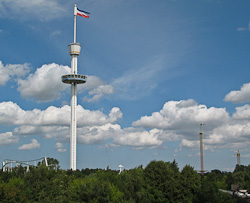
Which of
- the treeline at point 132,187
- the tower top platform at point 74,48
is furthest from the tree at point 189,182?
the tower top platform at point 74,48

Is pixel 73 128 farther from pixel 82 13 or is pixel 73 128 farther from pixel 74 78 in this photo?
pixel 82 13

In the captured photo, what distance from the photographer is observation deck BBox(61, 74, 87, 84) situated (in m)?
136

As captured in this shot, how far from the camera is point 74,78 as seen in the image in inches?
5344

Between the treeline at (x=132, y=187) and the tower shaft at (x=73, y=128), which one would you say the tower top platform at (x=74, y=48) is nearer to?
the tower shaft at (x=73, y=128)

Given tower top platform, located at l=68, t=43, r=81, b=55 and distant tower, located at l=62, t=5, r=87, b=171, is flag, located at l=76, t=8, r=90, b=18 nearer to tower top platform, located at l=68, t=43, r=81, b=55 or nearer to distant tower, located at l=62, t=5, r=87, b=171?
distant tower, located at l=62, t=5, r=87, b=171

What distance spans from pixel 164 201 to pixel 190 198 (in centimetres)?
668

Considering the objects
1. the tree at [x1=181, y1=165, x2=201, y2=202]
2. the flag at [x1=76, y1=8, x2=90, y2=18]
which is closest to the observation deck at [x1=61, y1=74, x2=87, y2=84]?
the flag at [x1=76, y1=8, x2=90, y2=18]

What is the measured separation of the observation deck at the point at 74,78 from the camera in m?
136

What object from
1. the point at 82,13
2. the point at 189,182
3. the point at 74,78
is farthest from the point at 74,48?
the point at 189,182

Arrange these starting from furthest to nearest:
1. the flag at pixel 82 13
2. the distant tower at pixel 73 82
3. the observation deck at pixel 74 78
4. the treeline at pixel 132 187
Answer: the observation deck at pixel 74 78 → the distant tower at pixel 73 82 → the flag at pixel 82 13 → the treeline at pixel 132 187

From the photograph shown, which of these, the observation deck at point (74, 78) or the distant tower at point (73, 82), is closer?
the distant tower at point (73, 82)

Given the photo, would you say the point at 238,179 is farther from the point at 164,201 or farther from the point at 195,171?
the point at 164,201

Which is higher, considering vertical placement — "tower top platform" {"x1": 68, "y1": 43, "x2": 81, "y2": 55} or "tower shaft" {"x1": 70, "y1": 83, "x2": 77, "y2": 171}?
"tower top platform" {"x1": 68, "y1": 43, "x2": 81, "y2": 55}

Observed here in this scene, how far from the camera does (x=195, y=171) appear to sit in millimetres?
87062
